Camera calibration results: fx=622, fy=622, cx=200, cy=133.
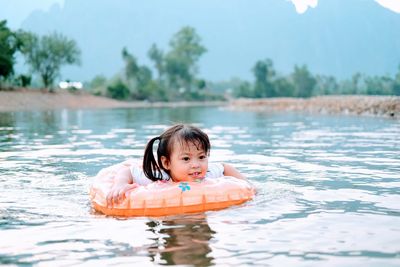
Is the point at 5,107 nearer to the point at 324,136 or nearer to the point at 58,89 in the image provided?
the point at 58,89

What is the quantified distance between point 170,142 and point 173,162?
0.19 metres

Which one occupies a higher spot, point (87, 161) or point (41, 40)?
point (41, 40)

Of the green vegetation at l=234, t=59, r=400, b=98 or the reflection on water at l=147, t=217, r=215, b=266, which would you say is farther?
the green vegetation at l=234, t=59, r=400, b=98

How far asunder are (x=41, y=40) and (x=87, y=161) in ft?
207

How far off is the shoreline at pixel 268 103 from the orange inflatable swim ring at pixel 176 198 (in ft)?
66.5

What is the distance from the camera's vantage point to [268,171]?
8.27 m

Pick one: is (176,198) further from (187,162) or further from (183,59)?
(183,59)

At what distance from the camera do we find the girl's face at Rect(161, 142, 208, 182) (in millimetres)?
5602

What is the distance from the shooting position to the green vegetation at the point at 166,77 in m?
68.2

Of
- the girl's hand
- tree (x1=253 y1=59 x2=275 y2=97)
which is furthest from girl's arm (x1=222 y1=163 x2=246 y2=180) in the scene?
tree (x1=253 y1=59 x2=275 y2=97)

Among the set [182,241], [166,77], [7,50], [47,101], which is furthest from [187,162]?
[166,77]

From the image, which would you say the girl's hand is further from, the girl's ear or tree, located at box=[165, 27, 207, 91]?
tree, located at box=[165, 27, 207, 91]

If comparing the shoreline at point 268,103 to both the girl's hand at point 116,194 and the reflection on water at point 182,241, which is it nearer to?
the girl's hand at point 116,194

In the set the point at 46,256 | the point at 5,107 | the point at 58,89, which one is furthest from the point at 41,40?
the point at 46,256
